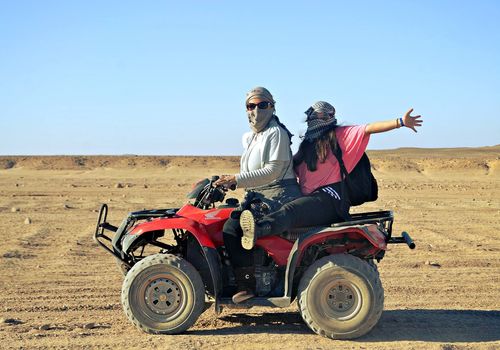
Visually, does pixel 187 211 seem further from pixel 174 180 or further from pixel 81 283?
pixel 174 180

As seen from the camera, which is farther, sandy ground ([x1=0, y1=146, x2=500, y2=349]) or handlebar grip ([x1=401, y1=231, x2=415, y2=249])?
handlebar grip ([x1=401, y1=231, x2=415, y2=249])

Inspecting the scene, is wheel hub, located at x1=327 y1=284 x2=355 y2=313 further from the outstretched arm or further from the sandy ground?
the outstretched arm

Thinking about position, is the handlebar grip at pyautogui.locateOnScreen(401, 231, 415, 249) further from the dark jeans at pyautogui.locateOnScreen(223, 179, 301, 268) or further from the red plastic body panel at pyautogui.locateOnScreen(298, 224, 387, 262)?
the dark jeans at pyautogui.locateOnScreen(223, 179, 301, 268)

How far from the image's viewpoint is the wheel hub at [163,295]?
670 cm

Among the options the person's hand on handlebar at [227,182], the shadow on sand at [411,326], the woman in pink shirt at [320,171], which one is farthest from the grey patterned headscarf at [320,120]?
the shadow on sand at [411,326]

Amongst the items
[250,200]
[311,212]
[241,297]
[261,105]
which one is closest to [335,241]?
[311,212]

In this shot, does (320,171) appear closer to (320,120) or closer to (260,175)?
(320,120)

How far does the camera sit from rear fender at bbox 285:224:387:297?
6.60m

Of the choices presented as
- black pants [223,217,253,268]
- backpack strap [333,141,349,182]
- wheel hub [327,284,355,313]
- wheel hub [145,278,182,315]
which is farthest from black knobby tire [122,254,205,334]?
backpack strap [333,141,349,182]

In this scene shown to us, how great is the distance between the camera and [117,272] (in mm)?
10086

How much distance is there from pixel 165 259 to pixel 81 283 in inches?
119

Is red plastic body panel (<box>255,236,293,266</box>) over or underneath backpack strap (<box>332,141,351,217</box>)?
underneath

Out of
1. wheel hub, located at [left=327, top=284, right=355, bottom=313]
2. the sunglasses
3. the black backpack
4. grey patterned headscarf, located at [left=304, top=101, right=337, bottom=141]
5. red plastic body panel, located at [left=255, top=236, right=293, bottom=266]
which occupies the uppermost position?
the sunglasses

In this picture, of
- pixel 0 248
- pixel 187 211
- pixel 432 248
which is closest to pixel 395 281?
pixel 432 248
